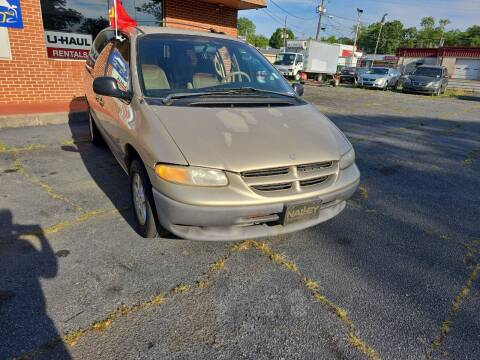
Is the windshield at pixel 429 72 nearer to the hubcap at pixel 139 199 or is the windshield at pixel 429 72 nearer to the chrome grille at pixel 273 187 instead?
the chrome grille at pixel 273 187

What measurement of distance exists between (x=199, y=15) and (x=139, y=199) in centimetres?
810

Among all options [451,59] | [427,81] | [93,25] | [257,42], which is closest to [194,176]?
[93,25]

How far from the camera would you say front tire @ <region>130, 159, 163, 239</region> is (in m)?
2.54

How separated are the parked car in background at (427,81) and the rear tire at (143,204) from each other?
2124 centimetres

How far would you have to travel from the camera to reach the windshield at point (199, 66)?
306 cm

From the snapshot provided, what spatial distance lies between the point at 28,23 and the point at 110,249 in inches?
242

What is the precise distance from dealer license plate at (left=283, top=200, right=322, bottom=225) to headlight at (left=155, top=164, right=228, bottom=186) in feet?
1.69

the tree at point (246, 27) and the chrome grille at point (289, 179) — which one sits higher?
the tree at point (246, 27)

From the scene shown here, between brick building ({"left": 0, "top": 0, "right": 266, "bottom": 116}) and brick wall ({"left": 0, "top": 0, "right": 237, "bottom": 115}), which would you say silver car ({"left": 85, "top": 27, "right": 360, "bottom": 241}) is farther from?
brick wall ({"left": 0, "top": 0, "right": 237, "bottom": 115})

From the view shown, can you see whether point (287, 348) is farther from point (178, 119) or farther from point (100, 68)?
point (100, 68)

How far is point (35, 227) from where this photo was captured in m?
2.99

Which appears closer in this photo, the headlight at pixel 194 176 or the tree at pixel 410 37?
the headlight at pixel 194 176

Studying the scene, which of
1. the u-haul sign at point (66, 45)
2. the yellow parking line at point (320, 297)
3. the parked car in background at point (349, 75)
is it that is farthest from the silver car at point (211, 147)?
the parked car in background at point (349, 75)

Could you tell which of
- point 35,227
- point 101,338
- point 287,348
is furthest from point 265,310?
point 35,227
